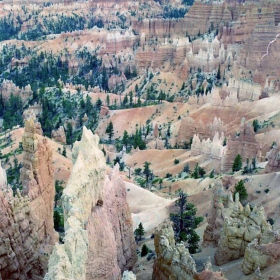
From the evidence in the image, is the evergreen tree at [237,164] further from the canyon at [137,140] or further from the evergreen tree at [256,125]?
the evergreen tree at [256,125]

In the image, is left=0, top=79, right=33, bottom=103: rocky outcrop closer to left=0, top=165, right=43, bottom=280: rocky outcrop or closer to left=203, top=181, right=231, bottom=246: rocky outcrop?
left=0, top=165, right=43, bottom=280: rocky outcrop

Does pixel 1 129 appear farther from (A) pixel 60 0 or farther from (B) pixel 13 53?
(A) pixel 60 0

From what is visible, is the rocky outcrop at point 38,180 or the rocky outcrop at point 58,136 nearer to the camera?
the rocky outcrop at point 38,180

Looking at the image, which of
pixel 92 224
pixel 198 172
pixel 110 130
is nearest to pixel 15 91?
pixel 110 130

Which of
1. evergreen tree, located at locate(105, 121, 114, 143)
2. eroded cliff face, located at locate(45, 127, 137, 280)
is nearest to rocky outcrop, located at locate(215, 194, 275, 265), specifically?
eroded cliff face, located at locate(45, 127, 137, 280)

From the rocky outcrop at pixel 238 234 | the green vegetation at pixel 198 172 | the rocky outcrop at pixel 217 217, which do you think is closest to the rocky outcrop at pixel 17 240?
the rocky outcrop at pixel 217 217
